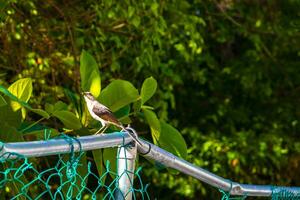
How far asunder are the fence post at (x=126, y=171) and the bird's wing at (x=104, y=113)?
0.14 metres

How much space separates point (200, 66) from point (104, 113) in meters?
4.82

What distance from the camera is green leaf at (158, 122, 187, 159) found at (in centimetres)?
264

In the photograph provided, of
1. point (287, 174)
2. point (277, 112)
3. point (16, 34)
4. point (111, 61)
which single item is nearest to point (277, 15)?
point (277, 112)

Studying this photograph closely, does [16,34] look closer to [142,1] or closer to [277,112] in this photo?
[142,1]

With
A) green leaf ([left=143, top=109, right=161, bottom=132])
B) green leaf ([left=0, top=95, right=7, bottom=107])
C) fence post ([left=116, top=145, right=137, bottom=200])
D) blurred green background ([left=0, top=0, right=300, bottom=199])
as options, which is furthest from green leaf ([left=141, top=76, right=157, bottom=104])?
blurred green background ([left=0, top=0, right=300, bottom=199])

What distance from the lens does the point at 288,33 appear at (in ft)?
22.3

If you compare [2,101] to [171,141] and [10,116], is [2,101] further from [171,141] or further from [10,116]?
[171,141]

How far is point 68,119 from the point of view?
246cm

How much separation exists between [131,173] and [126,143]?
0.32 feet

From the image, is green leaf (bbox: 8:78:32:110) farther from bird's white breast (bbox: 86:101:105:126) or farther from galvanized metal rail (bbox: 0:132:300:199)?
galvanized metal rail (bbox: 0:132:300:199)

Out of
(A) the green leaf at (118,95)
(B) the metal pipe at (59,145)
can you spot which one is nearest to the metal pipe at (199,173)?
(B) the metal pipe at (59,145)

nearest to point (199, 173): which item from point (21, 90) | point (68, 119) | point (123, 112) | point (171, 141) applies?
point (171, 141)

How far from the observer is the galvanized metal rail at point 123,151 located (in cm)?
190

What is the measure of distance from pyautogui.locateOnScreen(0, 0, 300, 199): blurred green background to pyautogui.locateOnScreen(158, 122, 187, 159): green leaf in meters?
2.28
